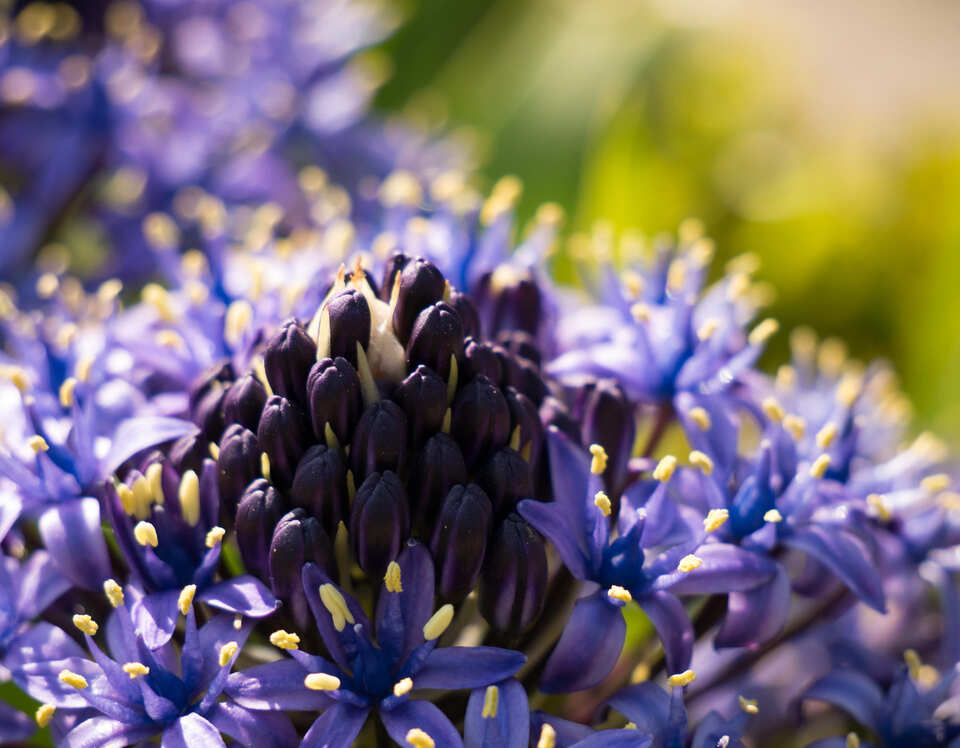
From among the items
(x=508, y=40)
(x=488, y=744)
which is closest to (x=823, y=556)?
(x=488, y=744)

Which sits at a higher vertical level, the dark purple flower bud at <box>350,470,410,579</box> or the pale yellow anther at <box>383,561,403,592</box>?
the dark purple flower bud at <box>350,470,410,579</box>

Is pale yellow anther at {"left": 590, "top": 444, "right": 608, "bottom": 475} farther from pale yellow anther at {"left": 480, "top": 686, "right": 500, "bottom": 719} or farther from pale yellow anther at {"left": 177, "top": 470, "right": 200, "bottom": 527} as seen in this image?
pale yellow anther at {"left": 177, "top": 470, "right": 200, "bottom": 527}

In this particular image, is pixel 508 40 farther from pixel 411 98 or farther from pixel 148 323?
pixel 148 323

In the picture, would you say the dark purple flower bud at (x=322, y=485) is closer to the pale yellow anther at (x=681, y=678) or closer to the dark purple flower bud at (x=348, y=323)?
the dark purple flower bud at (x=348, y=323)

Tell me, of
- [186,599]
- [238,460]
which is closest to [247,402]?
[238,460]

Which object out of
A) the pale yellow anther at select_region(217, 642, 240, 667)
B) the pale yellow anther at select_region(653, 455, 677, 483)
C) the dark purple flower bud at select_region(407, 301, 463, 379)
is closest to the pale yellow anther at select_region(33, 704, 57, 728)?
the pale yellow anther at select_region(217, 642, 240, 667)

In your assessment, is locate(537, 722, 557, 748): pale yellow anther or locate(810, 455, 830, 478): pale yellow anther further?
locate(810, 455, 830, 478): pale yellow anther

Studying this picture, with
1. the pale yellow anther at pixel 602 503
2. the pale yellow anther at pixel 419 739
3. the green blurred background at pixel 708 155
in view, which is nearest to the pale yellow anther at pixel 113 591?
the pale yellow anther at pixel 419 739
